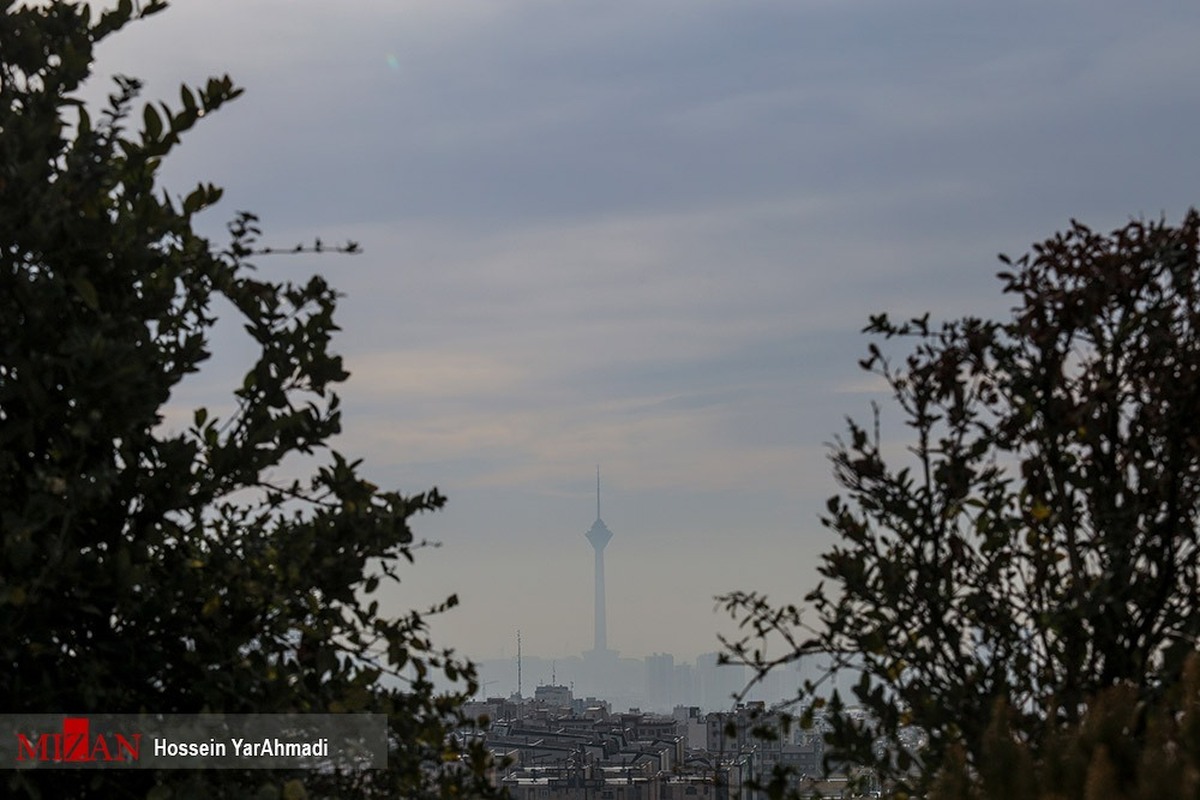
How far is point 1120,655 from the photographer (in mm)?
4738

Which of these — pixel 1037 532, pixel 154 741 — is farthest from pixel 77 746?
pixel 1037 532

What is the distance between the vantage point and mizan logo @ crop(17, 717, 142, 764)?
439cm

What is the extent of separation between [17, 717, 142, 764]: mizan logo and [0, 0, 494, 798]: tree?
0.27ft

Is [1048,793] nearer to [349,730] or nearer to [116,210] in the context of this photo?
[349,730]

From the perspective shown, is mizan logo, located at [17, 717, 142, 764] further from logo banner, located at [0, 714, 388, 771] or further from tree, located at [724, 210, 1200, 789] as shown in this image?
tree, located at [724, 210, 1200, 789]

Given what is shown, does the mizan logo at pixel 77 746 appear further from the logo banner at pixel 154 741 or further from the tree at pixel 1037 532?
the tree at pixel 1037 532

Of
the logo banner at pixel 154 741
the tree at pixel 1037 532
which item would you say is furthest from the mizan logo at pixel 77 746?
the tree at pixel 1037 532

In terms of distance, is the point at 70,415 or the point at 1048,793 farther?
the point at 70,415

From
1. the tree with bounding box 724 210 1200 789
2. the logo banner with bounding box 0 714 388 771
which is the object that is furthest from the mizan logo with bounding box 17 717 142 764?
the tree with bounding box 724 210 1200 789

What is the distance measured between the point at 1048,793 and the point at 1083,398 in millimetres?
1848

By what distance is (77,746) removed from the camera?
4.45m

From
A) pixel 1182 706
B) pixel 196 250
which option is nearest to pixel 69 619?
pixel 196 250

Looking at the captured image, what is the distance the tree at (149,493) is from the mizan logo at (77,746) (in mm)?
83

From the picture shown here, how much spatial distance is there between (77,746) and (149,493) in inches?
33.6
